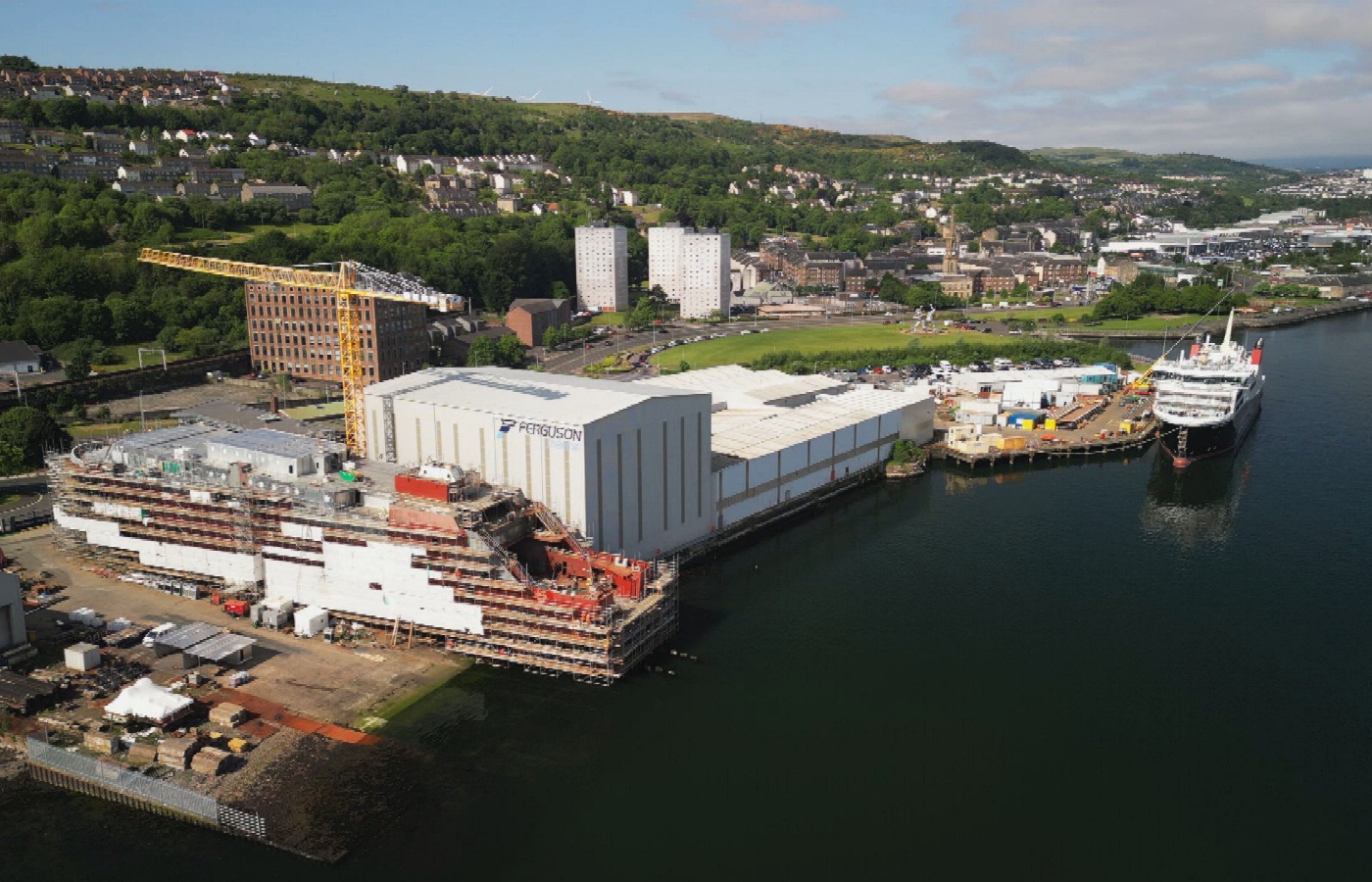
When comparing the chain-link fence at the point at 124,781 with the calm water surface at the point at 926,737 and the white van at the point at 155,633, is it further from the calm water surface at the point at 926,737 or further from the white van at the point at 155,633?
the white van at the point at 155,633

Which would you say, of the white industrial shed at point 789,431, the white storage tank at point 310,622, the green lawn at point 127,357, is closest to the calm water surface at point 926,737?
the white industrial shed at point 789,431

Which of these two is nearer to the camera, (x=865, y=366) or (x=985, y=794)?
(x=985, y=794)

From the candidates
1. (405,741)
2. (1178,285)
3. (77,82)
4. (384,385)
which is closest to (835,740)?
(405,741)

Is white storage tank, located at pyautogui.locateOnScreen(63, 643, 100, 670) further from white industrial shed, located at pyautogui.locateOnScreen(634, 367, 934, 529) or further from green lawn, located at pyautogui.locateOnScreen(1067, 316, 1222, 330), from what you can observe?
green lawn, located at pyautogui.locateOnScreen(1067, 316, 1222, 330)

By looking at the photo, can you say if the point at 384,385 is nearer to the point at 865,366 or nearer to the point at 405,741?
the point at 405,741

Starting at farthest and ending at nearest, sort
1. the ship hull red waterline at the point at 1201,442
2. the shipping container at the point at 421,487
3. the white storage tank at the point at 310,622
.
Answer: the ship hull red waterline at the point at 1201,442, the white storage tank at the point at 310,622, the shipping container at the point at 421,487
